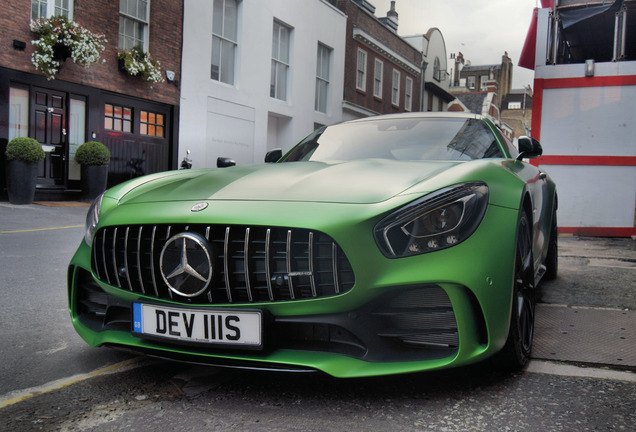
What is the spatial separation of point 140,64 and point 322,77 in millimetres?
8838

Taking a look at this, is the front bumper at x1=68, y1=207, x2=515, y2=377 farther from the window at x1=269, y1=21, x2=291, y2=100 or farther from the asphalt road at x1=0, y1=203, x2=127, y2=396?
the window at x1=269, y1=21, x2=291, y2=100

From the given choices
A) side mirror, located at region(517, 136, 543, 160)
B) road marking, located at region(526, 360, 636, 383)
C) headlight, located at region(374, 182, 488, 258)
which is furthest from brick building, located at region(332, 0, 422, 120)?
headlight, located at region(374, 182, 488, 258)

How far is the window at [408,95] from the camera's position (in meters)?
28.1

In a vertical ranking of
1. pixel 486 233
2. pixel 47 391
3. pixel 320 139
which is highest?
pixel 320 139

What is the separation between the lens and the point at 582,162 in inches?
417

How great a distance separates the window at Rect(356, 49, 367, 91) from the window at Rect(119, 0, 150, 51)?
11.1 meters

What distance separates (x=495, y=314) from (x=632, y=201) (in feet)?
31.1

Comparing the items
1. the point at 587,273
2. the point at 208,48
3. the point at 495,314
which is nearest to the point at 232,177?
the point at 495,314

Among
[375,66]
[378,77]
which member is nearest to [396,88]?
[378,77]

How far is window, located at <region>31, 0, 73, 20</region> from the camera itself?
10.6 meters

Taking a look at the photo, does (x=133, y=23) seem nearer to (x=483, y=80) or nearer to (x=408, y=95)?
(x=408, y=95)

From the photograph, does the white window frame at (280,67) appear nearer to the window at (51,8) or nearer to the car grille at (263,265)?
the window at (51,8)

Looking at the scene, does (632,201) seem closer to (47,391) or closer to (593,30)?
(593,30)

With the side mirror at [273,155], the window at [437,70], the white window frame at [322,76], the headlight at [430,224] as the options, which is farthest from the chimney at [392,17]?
the headlight at [430,224]
